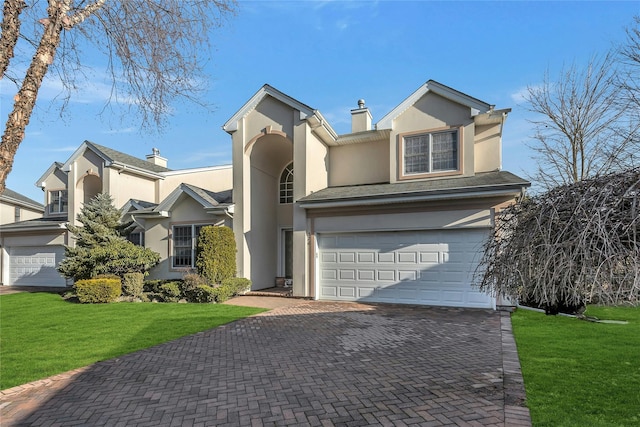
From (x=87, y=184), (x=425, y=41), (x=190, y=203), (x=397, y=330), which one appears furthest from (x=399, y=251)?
(x=87, y=184)

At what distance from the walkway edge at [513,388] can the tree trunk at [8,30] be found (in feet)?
26.8

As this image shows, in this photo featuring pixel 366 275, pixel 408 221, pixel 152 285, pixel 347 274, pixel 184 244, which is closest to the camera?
pixel 408 221

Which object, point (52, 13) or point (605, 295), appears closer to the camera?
point (605, 295)

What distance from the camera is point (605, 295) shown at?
145 inches

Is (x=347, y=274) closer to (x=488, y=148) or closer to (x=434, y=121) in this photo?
(x=434, y=121)

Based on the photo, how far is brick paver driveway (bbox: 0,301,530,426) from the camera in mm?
4230

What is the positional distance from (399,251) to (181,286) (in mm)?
8850

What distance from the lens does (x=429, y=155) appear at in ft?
45.1

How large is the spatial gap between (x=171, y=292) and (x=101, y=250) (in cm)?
384

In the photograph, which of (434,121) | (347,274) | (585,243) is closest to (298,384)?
(585,243)

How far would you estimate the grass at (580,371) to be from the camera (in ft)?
13.6

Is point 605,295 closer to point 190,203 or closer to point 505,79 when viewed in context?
point 505,79

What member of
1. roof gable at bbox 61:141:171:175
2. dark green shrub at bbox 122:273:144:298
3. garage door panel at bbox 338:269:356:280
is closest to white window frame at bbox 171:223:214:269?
dark green shrub at bbox 122:273:144:298

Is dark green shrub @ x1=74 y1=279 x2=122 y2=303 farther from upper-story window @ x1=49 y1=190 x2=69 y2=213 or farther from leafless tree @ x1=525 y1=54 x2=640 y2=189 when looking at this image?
leafless tree @ x1=525 y1=54 x2=640 y2=189
